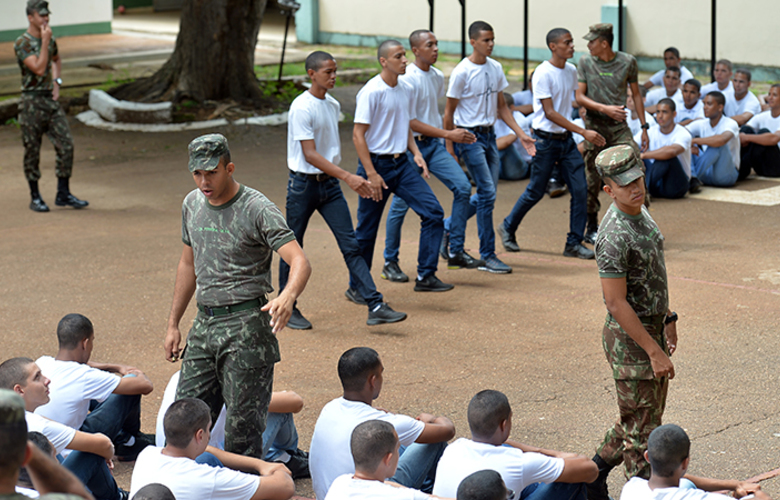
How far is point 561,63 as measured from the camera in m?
8.60

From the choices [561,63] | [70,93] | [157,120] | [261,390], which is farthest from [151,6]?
[261,390]

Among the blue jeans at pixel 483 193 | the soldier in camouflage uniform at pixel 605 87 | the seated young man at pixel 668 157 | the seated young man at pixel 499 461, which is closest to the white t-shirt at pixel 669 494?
the seated young man at pixel 499 461

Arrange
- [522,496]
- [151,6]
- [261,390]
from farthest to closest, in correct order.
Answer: [151,6]
[261,390]
[522,496]

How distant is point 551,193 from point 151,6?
29657mm

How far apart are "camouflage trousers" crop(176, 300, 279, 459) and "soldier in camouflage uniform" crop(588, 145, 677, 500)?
148cm

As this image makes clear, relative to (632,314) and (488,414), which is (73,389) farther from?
(632,314)

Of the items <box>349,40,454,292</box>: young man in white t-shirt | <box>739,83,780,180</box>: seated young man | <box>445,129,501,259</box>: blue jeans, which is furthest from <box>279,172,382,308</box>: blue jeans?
<box>739,83,780,180</box>: seated young man

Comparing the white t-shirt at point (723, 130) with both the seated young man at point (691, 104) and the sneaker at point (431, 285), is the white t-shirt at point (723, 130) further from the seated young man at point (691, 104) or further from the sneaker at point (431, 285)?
the sneaker at point (431, 285)

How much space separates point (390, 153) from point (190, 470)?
162 inches

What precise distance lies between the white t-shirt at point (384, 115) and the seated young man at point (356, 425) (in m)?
3.40

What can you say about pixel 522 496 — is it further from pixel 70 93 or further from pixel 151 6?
pixel 151 6

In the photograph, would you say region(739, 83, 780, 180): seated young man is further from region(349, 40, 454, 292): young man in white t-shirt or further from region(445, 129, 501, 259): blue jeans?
region(349, 40, 454, 292): young man in white t-shirt

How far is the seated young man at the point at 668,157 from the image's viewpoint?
10406mm

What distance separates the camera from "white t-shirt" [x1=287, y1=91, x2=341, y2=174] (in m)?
6.63
